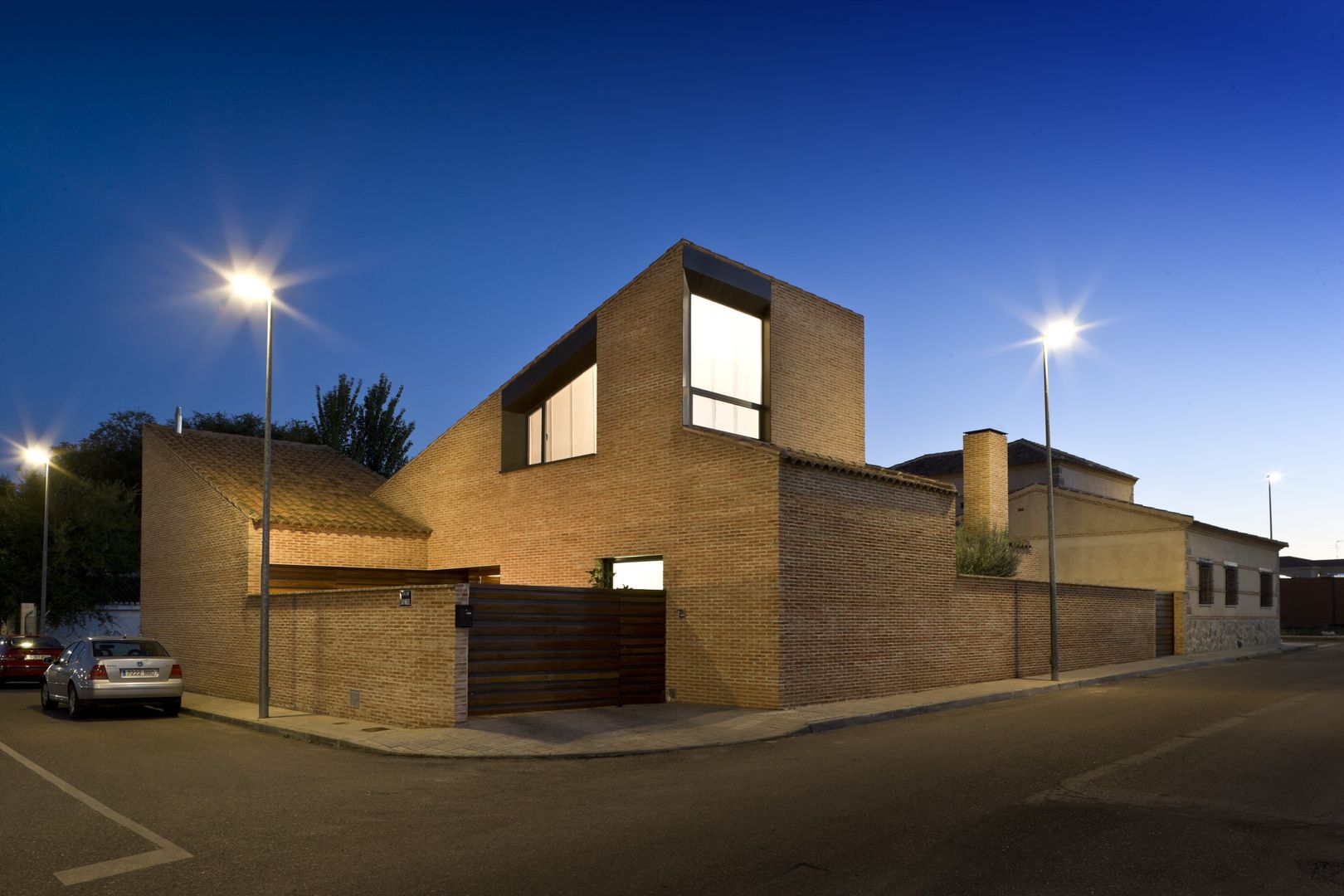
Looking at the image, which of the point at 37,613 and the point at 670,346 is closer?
the point at 670,346

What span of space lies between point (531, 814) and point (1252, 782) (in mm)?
7243

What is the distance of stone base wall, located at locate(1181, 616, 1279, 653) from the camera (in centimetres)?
3325

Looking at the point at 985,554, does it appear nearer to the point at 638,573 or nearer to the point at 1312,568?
the point at 638,573

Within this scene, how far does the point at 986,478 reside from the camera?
3338 centimetres

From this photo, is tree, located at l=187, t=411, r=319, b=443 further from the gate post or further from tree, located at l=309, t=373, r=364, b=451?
the gate post

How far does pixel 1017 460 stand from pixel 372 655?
1448 inches

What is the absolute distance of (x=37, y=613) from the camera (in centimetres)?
3747

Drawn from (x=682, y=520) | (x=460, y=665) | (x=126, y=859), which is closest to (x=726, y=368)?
(x=682, y=520)

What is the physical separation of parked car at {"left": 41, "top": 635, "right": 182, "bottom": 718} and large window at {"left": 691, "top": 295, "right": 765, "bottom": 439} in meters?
11.0

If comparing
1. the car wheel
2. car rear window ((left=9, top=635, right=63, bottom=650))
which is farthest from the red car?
the car wheel

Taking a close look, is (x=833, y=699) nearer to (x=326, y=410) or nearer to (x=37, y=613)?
(x=37, y=613)

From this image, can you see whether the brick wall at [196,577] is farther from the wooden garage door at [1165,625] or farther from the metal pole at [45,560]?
the wooden garage door at [1165,625]

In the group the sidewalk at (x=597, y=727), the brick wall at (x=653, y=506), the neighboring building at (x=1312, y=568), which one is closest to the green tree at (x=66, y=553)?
the brick wall at (x=653, y=506)

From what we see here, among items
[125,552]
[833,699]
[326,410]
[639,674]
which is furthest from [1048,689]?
[326,410]
